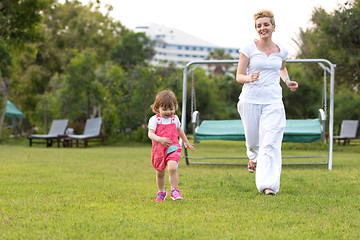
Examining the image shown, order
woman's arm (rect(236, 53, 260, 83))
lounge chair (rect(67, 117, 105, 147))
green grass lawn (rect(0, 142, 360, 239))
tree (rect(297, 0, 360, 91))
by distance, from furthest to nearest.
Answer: lounge chair (rect(67, 117, 105, 147)), tree (rect(297, 0, 360, 91)), woman's arm (rect(236, 53, 260, 83)), green grass lawn (rect(0, 142, 360, 239))

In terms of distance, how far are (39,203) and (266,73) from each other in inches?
103

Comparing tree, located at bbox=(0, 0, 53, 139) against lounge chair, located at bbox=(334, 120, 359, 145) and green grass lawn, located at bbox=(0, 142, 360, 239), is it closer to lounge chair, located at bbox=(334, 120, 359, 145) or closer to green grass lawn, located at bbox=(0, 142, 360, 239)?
green grass lawn, located at bbox=(0, 142, 360, 239)

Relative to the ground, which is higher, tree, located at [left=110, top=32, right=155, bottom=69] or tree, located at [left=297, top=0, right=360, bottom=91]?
tree, located at [left=110, top=32, right=155, bottom=69]

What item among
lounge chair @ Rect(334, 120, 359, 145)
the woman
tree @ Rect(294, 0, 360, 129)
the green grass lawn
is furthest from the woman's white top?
lounge chair @ Rect(334, 120, 359, 145)

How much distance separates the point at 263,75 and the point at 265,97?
0.23 meters

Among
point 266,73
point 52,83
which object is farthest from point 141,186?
point 52,83

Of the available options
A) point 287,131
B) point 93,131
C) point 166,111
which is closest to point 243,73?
point 166,111

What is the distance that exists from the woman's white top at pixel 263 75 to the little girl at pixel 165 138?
1095 mm

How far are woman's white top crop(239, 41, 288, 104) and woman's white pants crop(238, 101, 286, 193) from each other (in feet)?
0.26

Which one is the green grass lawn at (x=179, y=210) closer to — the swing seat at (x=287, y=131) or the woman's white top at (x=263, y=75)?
the woman's white top at (x=263, y=75)

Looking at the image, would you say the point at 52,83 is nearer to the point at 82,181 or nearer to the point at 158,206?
the point at 82,181

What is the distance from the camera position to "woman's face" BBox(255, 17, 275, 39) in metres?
5.18

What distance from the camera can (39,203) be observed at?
14.4 feet

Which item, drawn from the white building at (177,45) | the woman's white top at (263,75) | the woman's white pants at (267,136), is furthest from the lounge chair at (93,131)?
the white building at (177,45)
